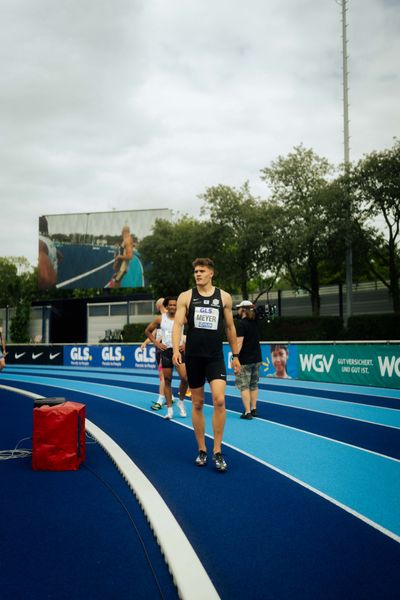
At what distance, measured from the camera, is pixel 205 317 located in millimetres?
5836

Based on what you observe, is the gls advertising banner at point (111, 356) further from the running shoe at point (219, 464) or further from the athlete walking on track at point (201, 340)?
the running shoe at point (219, 464)

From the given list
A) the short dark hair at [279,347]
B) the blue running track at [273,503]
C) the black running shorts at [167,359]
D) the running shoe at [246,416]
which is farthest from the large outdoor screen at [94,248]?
the blue running track at [273,503]

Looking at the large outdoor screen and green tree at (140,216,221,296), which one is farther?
the large outdoor screen

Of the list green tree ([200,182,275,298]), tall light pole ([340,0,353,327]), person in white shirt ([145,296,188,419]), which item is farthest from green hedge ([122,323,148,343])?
person in white shirt ([145,296,188,419])

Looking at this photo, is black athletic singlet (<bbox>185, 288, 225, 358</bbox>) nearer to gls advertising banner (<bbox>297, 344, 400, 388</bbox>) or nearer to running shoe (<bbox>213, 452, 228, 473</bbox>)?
running shoe (<bbox>213, 452, 228, 473</bbox>)

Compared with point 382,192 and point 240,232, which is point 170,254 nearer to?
point 240,232

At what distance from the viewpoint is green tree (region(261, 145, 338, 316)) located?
104ft

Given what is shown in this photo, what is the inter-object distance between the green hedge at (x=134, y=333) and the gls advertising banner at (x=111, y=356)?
532 inches

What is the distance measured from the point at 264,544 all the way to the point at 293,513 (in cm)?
70

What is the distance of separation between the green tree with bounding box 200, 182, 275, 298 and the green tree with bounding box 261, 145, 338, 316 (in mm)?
1308

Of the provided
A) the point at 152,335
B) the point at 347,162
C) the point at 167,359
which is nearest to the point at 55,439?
the point at 167,359

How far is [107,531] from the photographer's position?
3848mm

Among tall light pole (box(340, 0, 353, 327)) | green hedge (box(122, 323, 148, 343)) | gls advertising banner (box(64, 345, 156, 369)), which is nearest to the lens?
gls advertising banner (box(64, 345, 156, 369))

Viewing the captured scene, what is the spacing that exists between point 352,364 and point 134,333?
2957 centimetres
